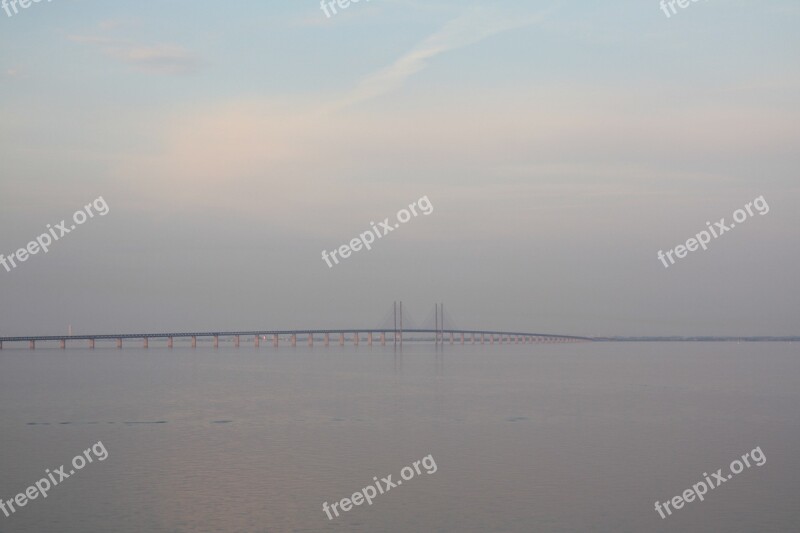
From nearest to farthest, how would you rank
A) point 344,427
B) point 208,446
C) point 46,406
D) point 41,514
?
1. point 41,514
2. point 208,446
3. point 344,427
4. point 46,406

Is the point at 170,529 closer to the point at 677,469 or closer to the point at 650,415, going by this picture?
the point at 677,469

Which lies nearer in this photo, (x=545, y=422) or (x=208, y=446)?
(x=208, y=446)

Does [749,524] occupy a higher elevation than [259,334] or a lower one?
lower

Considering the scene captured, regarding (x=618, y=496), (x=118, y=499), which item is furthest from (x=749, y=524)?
(x=118, y=499)

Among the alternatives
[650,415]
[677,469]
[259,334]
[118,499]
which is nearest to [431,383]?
[650,415]

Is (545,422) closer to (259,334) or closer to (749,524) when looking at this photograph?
(749,524)

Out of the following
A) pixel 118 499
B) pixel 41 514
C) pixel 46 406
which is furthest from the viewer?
pixel 46 406
